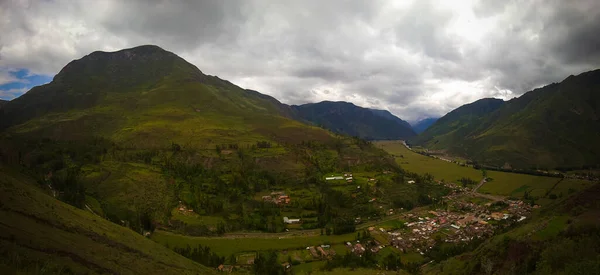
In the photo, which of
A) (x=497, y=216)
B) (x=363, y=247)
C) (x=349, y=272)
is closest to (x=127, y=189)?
(x=349, y=272)

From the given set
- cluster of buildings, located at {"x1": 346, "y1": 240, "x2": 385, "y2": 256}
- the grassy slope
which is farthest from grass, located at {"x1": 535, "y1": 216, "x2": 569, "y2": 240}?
the grassy slope

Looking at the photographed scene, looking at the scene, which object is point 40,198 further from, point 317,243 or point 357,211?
point 357,211

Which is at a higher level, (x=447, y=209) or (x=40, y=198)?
A: (x=40, y=198)

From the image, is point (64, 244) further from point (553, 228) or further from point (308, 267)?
point (553, 228)

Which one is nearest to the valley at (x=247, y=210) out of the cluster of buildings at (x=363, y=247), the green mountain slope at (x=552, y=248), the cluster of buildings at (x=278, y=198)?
the cluster of buildings at (x=363, y=247)

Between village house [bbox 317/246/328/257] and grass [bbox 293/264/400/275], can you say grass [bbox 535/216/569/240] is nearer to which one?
grass [bbox 293/264/400/275]

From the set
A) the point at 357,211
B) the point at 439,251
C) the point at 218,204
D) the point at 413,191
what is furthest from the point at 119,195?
the point at 413,191
